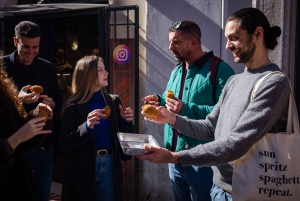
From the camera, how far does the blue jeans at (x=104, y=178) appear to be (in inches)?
145

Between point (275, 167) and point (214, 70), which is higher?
point (214, 70)

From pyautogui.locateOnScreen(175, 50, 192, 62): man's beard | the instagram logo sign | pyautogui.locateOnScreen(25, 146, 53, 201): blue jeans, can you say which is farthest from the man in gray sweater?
the instagram logo sign

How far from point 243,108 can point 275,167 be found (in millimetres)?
367

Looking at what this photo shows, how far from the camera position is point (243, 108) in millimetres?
2125

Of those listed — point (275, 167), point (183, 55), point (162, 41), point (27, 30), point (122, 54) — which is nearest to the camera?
point (275, 167)

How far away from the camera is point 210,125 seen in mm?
2660

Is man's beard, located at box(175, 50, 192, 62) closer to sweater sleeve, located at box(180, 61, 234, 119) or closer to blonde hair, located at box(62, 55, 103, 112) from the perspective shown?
sweater sleeve, located at box(180, 61, 234, 119)

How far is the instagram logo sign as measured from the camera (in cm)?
534

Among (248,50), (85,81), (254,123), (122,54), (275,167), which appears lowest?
(275,167)

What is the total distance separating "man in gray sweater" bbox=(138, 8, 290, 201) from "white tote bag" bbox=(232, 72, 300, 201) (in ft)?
0.17

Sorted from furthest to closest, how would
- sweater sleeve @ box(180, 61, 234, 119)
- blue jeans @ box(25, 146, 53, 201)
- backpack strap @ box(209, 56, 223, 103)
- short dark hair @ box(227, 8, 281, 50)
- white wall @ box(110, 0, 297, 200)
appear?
white wall @ box(110, 0, 297, 200)
blue jeans @ box(25, 146, 53, 201)
backpack strap @ box(209, 56, 223, 103)
sweater sleeve @ box(180, 61, 234, 119)
short dark hair @ box(227, 8, 281, 50)

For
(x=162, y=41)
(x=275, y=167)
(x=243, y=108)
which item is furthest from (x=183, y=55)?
(x=275, y=167)

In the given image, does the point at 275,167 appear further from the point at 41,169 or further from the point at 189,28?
the point at 41,169

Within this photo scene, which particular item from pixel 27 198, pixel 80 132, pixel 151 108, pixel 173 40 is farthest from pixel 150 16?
pixel 27 198
